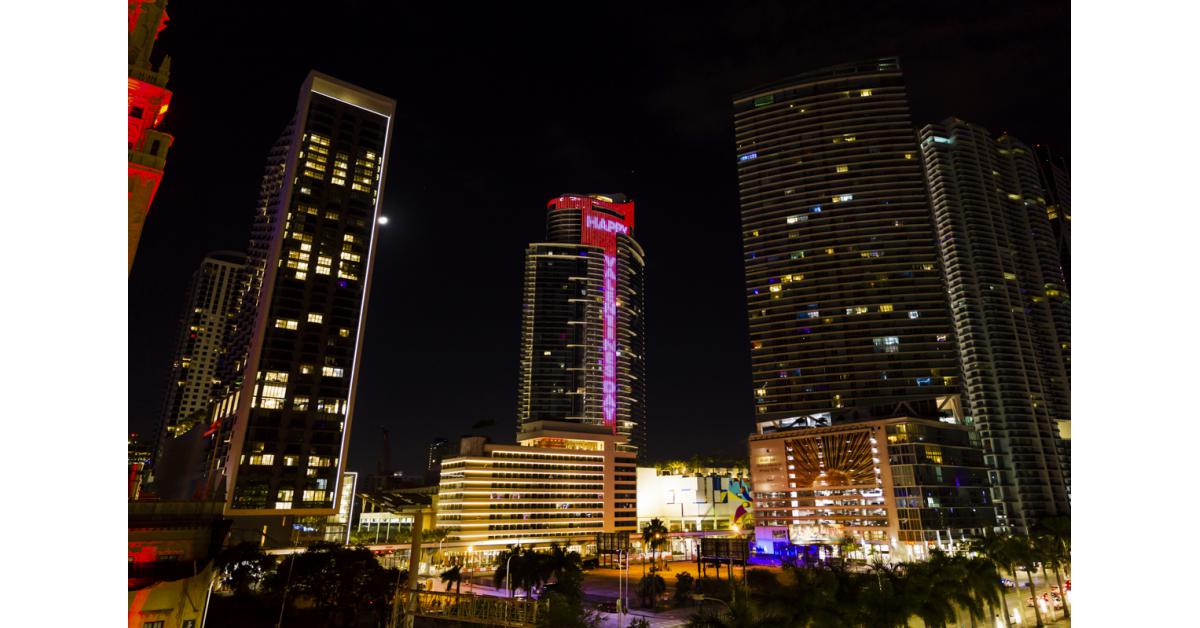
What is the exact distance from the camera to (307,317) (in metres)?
112

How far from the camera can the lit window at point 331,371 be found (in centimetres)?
11106

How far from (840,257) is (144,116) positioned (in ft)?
474

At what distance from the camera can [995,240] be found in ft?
582

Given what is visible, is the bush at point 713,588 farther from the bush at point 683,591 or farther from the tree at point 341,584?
the tree at point 341,584

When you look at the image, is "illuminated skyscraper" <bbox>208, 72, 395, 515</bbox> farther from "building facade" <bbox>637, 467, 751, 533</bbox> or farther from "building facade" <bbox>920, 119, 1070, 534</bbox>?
"building facade" <bbox>920, 119, 1070, 534</bbox>

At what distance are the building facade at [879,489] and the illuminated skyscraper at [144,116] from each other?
11960 cm

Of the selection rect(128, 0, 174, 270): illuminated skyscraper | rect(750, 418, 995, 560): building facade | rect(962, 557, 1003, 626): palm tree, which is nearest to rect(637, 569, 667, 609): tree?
rect(962, 557, 1003, 626): palm tree

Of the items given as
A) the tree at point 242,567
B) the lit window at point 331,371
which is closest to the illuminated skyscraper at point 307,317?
the lit window at point 331,371

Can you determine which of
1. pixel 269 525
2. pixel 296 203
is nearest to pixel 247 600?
pixel 269 525

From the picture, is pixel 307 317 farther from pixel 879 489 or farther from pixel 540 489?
pixel 879 489

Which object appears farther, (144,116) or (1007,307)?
(1007,307)

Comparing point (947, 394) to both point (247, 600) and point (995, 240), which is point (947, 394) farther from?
point (247, 600)

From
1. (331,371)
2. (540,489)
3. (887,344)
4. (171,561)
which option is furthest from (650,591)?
(887,344)

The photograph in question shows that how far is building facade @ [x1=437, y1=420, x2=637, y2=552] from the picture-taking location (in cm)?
12494
